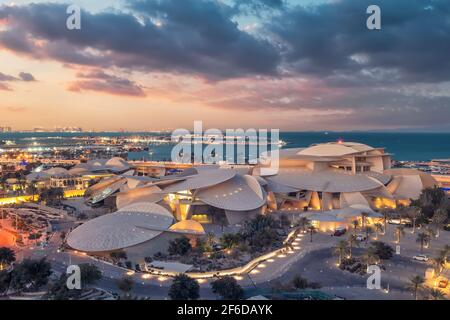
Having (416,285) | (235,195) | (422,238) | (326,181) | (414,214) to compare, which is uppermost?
(326,181)

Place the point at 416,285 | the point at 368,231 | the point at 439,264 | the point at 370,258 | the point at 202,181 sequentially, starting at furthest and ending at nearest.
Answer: the point at 202,181
the point at 368,231
the point at 370,258
the point at 439,264
the point at 416,285

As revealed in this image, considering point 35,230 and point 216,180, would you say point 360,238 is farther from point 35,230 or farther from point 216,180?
point 35,230

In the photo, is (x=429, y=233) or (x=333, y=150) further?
(x=333, y=150)

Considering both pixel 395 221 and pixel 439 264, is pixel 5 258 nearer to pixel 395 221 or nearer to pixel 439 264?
pixel 439 264

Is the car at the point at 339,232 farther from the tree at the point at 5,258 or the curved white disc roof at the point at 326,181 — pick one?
the tree at the point at 5,258

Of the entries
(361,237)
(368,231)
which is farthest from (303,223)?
(368,231)
